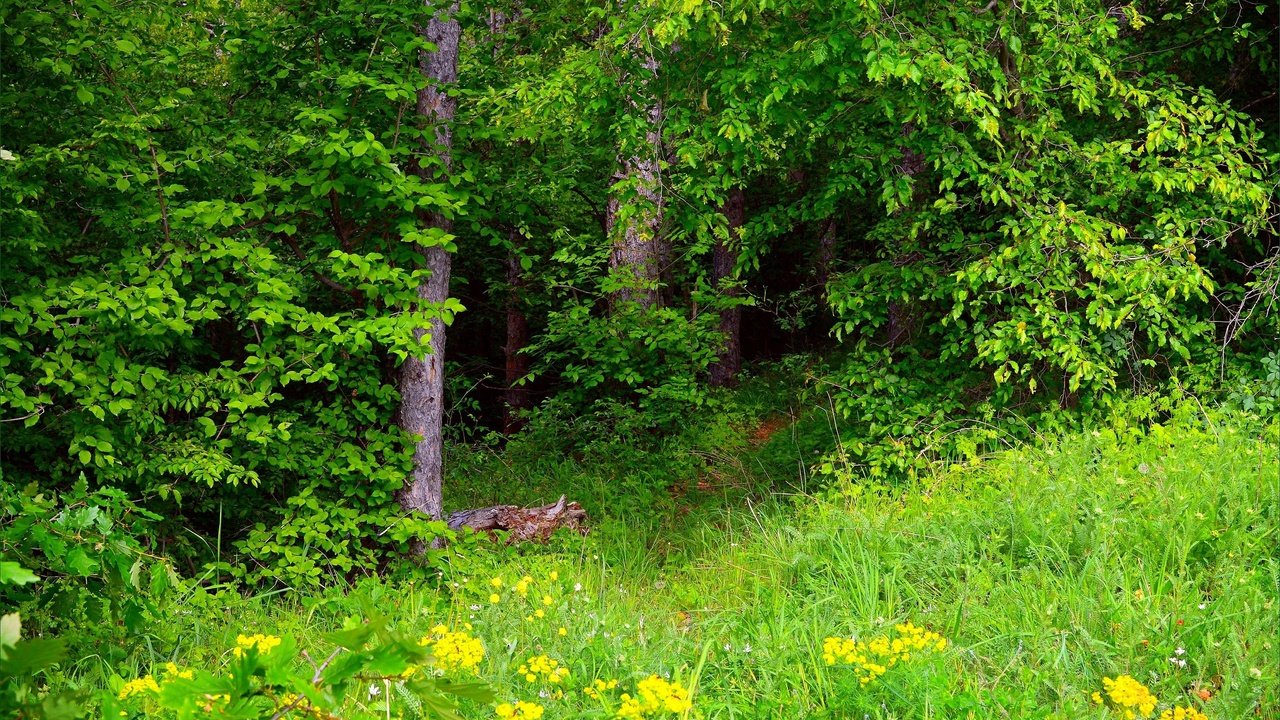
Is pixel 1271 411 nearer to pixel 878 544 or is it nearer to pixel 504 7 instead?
pixel 878 544

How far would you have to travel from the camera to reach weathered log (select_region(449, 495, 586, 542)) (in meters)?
6.94

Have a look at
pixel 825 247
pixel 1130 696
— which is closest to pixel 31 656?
pixel 1130 696

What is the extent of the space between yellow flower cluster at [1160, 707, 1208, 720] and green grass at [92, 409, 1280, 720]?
95 millimetres

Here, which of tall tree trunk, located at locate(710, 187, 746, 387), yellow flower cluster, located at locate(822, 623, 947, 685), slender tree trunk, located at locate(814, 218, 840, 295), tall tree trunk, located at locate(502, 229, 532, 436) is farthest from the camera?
tall tree trunk, located at locate(710, 187, 746, 387)

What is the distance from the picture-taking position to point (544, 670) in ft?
11.1

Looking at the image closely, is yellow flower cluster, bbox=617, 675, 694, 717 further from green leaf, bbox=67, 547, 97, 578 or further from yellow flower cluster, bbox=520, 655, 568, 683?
green leaf, bbox=67, 547, 97, 578

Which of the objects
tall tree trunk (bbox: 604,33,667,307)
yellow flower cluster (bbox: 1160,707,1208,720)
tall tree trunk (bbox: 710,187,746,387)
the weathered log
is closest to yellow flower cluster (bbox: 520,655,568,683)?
yellow flower cluster (bbox: 1160,707,1208,720)

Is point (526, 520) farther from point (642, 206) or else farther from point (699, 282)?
point (642, 206)

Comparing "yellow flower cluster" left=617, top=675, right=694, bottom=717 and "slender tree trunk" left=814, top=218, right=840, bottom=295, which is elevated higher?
"slender tree trunk" left=814, top=218, right=840, bottom=295

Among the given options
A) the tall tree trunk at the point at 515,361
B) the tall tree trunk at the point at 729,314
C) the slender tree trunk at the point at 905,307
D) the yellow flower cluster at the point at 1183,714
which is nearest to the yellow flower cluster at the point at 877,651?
the yellow flower cluster at the point at 1183,714

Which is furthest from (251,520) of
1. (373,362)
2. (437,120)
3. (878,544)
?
(878,544)

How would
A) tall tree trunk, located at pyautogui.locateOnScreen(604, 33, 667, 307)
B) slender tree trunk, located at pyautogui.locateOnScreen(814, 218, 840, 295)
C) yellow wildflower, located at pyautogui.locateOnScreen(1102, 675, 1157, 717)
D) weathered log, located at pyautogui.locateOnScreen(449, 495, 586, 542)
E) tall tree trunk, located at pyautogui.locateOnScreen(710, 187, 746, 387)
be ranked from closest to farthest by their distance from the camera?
yellow wildflower, located at pyautogui.locateOnScreen(1102, 675, 1157, 717)
tall tree trunk, located at pyautogui.locateOnScreen(604, 33, 667, 307)
weathered log, located at pyautogui.locateOnScreen(449, 495, 586, 542)
slender tree trunk, located at pyautogui.locateOnScreen(814, 218, 840, 295)
tall tree trunk, located at pyautogui.locateOnScreen(710, 187, 746, 387)

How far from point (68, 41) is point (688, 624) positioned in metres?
4.15

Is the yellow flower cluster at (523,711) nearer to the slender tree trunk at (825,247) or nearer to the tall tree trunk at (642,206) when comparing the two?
the tall tree trunk at (642,206)
